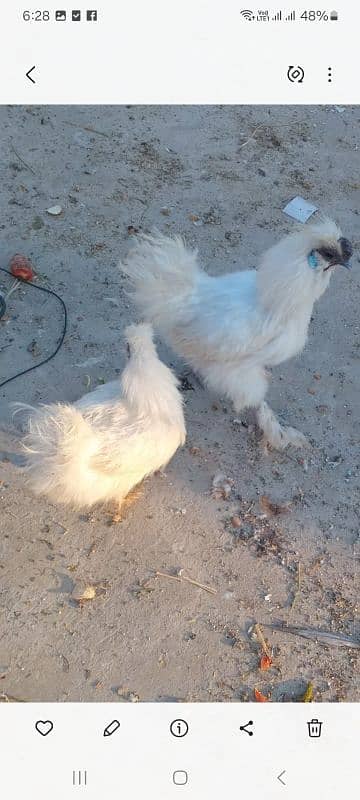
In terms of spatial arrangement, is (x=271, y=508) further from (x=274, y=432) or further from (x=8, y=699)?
(x=8, y=699)

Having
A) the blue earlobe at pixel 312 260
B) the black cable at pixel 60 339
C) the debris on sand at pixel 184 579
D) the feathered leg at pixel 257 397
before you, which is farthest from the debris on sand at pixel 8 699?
the blue earlobe at pixel 312 260

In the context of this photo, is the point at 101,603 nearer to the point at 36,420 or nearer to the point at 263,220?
the point at 36,420

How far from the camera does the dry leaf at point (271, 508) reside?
433cm

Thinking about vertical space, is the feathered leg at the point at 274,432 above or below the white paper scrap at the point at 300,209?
below

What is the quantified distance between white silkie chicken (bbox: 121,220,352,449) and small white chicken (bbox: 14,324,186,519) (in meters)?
0.54

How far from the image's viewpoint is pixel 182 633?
380 cm

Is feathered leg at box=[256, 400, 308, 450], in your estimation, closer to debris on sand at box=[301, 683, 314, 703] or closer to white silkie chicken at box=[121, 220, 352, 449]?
white silkie chicken at box=[121, 220, 352, 449]
